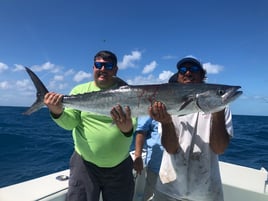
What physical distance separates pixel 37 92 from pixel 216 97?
6.29ft

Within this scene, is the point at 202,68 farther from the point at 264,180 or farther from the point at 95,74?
the point at 264,180

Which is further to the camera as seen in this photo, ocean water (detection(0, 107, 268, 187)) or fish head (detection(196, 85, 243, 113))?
ocean water (detection(0, 107, 268, 187))

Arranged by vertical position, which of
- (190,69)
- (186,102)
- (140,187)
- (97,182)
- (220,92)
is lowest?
(140,187)

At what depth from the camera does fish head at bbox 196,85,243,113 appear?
94.3 inches

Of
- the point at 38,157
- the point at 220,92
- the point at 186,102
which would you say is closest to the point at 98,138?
the point at 186,102

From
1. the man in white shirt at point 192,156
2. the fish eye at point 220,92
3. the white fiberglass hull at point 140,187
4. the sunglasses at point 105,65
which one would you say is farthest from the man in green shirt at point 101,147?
the fish eye at point 220,92

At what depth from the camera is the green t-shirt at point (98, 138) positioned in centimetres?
274

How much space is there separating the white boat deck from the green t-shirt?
56 cm

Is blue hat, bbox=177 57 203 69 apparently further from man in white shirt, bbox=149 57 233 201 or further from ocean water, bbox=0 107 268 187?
ocean water, bbox=0 107 268 187

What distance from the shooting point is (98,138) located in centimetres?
274

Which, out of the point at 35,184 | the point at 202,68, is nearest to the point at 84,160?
the point at 35,184

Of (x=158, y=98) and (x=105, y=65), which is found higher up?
(x=105, y=65)

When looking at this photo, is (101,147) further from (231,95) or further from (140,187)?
(140,187)

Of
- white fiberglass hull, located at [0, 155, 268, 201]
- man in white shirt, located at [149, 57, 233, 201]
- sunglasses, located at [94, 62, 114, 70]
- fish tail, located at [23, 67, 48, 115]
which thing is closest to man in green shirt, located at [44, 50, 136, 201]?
sunglasses, located at [94, 62, 114, 70]
